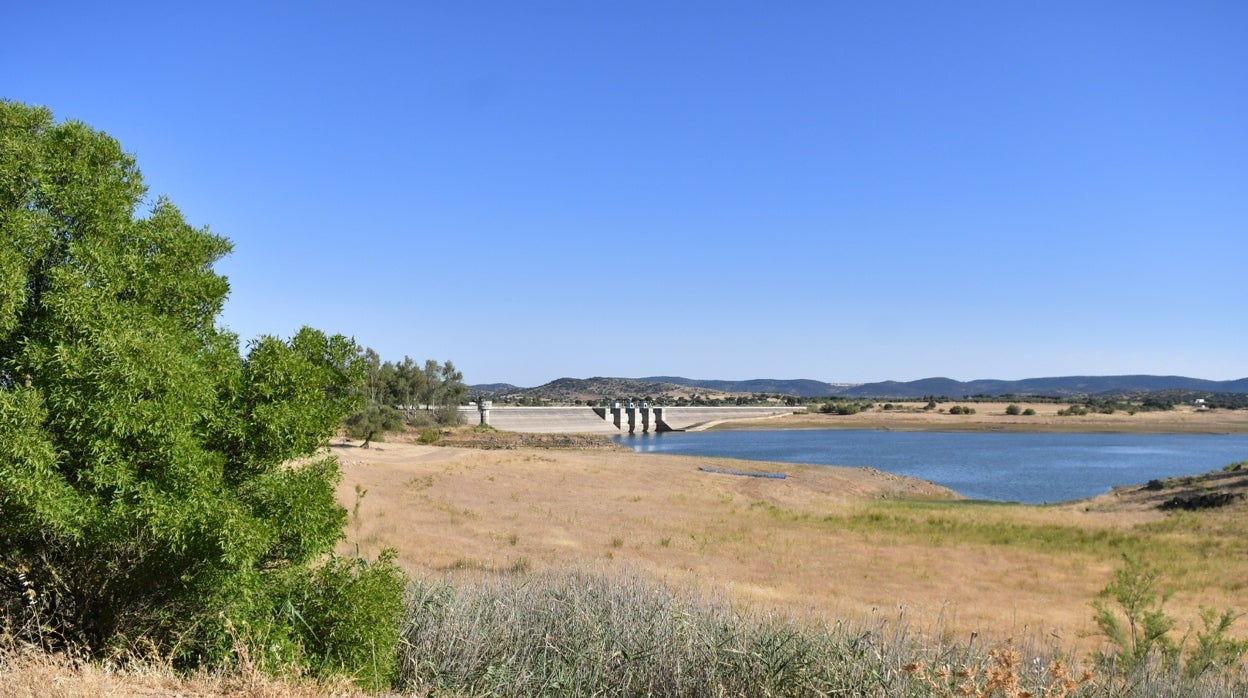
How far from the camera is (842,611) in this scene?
17.0 meters

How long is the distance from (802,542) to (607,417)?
364 feet

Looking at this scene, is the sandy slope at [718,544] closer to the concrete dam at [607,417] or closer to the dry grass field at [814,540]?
the dry grass field at [814,540]

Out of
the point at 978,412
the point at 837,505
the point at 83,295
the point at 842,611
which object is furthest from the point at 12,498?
the point at 978,412

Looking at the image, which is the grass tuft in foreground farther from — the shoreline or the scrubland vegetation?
the shoreline

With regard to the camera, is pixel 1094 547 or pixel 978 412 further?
pixel 978 412

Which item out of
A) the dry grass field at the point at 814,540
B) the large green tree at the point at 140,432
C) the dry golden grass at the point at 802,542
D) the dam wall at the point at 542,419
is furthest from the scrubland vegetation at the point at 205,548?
the dam wall at the point at 542,419

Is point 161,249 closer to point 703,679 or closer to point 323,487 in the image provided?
point 323,487

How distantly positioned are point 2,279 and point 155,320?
1346 millimetres

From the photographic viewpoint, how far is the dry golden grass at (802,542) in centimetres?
2072

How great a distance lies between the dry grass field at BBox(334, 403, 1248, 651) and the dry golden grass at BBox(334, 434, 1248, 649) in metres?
0.10

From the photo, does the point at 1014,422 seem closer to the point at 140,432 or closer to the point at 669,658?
the point at 669,658

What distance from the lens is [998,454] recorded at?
86562mm

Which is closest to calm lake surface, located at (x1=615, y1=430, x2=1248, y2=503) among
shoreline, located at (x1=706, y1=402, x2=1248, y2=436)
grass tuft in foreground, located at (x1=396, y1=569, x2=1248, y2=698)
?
shoreline, located at (x1=706, y1=402, x2=1248, y2=436)

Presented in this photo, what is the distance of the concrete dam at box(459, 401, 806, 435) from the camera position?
114250 mm
